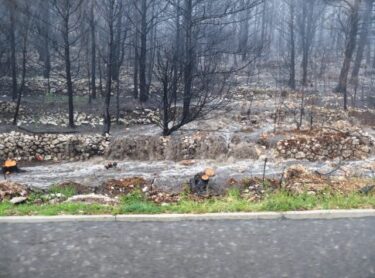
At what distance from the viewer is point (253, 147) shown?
1302 centimetres

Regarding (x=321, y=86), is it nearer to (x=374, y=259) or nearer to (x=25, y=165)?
(x=25, y=165)

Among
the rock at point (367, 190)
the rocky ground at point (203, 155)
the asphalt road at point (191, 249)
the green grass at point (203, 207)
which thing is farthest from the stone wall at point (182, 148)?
the asphalt road at point (191, 249)

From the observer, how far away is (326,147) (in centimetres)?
1253

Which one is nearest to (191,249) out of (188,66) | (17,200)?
(17,200)

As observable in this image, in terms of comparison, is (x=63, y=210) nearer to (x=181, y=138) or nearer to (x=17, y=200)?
(x=17, y=200)

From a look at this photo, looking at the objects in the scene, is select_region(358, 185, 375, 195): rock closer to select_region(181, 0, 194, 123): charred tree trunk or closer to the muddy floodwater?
the muddy floodwater

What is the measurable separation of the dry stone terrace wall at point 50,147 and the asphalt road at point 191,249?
9.52 metres

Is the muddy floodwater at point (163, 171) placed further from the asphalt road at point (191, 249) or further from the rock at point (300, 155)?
the asphalt road at point (191, 249)

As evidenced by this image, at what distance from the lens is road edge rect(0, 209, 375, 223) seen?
511 centimetres

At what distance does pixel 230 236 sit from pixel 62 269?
1757 mm

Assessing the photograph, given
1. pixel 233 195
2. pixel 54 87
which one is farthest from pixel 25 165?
pixel 54 87

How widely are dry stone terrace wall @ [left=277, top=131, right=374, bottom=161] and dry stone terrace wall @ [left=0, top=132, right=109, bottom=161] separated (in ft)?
19.4

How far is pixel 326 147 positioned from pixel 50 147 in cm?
874

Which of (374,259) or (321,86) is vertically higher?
(321,86)
